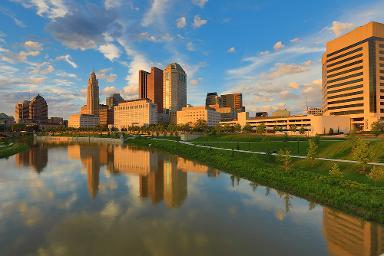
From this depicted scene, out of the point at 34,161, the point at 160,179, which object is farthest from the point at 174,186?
the point at 34,161

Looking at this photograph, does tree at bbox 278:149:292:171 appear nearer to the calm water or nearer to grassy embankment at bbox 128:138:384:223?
grassy embankment at bbox 128:138:384:223

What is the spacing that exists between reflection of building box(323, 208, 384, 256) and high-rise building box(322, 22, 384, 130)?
116 metres

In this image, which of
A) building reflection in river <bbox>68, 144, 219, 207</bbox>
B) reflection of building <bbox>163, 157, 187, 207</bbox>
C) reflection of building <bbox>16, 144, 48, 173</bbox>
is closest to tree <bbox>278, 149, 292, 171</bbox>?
building reflection in river <bbox>68, 144, 219, 207</bbox>

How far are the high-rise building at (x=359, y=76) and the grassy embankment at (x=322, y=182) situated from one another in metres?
90.4

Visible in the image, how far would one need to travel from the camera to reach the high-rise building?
124 m

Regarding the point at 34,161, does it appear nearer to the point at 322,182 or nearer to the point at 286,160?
the point at 286,160

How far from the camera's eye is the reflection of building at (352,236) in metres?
19.1

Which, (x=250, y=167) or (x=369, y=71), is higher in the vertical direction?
(x=369, y=71)

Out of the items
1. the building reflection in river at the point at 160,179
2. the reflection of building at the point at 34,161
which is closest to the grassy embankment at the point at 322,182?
the building reflection in river at the point at 160,179

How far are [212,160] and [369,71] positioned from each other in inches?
4018

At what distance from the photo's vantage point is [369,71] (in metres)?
125

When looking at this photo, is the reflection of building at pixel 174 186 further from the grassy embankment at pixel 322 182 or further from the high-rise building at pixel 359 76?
A: the high-rise building at pixel 359 76

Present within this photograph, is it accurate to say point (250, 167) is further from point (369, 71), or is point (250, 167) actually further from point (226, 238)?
point (369, 71)

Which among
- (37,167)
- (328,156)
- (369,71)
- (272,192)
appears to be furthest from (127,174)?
(369,71)
